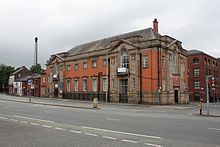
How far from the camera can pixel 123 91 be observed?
141 feet

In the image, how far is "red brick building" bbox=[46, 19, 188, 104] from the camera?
130 ft

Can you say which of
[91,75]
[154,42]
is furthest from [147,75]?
[91,75]

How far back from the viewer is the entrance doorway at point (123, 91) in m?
42.2

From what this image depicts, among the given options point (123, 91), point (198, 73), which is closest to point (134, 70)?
point (123, 91)

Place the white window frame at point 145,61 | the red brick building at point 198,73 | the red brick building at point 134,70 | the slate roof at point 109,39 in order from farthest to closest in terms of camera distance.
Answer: the red brick building at point 198,73, the slate roof at point 109,39, the white window frame at point 145,61, the red brick building at point 134,70

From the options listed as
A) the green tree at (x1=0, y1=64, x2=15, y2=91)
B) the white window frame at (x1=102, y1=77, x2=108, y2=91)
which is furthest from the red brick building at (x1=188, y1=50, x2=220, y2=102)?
the green tree at (x1=0, y1=64, x2=15, y2=91)

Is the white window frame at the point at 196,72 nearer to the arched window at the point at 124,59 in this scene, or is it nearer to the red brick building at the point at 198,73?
the red brick building at the point at 198,73

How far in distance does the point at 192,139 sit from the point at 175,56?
3727cm

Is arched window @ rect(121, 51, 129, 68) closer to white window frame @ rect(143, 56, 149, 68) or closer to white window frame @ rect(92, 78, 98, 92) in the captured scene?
white window frame @ rect(143, 56, 149, 68)

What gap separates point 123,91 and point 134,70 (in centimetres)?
433

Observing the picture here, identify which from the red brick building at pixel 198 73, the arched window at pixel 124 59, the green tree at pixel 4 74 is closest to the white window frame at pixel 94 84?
the arched window at pixel 124 59

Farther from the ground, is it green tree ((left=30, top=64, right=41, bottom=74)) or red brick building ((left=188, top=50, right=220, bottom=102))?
green tree ((left=30, top=64, right=41, bottom=74))

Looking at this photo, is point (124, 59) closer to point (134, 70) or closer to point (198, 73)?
point (134, 70)

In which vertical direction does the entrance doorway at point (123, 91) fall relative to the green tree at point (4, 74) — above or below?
below
